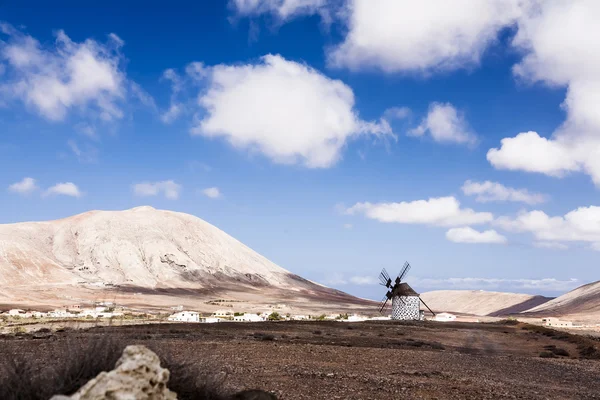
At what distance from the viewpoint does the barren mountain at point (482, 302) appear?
528ft

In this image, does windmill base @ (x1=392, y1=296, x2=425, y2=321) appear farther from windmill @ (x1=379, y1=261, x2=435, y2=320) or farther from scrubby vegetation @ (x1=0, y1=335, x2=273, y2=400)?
scrubby vegetation @ (x1=0, y1=335, x2=273, y2=400)

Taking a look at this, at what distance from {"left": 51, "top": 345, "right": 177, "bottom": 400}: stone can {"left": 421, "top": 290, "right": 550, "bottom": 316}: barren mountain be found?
522 feet

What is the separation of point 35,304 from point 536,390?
259 ft

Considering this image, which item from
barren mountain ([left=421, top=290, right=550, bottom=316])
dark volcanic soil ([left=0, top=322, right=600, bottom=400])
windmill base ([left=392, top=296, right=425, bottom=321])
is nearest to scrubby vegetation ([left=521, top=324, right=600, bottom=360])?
dark volcanic soil ([left=0, top=322, right=600, bottom=400])

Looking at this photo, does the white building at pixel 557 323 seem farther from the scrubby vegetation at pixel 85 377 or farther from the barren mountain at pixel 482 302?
the barren mountain at pixel 482 302

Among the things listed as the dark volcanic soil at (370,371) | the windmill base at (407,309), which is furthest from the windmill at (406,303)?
the dark volcanic soil at (370,371)

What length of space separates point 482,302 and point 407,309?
402 feet

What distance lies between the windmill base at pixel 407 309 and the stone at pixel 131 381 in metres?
56.5

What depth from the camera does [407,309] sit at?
200ft

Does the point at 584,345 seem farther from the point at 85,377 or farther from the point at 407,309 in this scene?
the point at 85,377

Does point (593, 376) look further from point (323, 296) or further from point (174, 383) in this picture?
point (323, 296)

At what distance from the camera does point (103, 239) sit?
133 meters

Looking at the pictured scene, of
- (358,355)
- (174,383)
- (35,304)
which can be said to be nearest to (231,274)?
(35,304)

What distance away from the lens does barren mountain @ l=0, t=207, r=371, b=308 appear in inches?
4109
